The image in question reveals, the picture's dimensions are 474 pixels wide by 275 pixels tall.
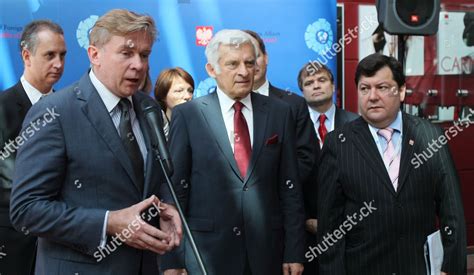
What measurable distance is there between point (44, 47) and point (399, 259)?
216cm

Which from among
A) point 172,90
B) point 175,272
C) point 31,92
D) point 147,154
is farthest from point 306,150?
point 147,154

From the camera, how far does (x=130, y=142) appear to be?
2.55 metres

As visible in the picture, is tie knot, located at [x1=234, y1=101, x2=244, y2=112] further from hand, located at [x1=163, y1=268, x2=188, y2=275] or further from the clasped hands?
the clasped hands

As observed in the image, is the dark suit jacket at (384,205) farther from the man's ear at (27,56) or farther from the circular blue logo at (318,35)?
the circular blue logo at (318,35)

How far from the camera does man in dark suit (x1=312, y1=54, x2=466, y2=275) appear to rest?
3389 millimetres

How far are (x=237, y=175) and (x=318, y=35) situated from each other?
3.08m

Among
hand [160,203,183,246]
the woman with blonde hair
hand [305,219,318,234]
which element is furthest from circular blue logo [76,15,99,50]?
hand [160,203,183,246]

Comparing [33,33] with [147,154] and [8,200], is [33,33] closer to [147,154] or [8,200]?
[8,200]

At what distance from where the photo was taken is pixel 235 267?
3.46 metres

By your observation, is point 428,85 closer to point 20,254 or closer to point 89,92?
point 20,254

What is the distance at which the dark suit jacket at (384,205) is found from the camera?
3.39 meters

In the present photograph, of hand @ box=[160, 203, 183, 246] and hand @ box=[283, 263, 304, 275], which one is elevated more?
hand @ box=[160, 203, 183, 246]

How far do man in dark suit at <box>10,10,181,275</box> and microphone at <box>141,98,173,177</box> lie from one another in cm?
4

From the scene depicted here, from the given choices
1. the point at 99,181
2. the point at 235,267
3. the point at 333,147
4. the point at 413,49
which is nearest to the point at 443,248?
the point at 333,147
